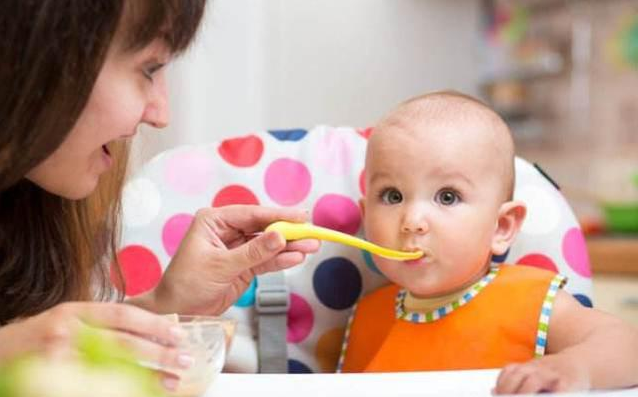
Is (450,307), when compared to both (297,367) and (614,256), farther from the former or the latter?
(614,256)

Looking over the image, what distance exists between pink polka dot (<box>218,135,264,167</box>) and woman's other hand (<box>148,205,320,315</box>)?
161 mm

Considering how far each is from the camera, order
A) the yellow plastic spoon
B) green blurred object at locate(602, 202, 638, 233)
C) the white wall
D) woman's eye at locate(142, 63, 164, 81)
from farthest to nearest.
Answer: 1. green blurred object at locate(602, 202, 638, 233)
2. the white wall
3. the yellow plastic spoon
4. woman's eye at locate(142, 63, 164, 81)

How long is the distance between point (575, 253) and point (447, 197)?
21 cm

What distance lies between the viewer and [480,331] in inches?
36.1

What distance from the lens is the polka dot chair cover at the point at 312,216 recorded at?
104cm

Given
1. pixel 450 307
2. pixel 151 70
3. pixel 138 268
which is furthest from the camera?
pixel 138 268

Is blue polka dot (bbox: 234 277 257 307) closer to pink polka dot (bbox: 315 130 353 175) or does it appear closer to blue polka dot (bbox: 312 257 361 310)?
blue polka dot (bbox: 312 257 361 310)

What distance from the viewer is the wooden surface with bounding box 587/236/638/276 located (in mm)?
1958

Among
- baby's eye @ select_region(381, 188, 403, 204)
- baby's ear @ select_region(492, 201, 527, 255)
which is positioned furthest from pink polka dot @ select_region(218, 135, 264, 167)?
baby's ear @ select_region(492, 201, 527, 255)

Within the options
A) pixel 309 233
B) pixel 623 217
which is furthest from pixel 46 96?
pixel 623 217

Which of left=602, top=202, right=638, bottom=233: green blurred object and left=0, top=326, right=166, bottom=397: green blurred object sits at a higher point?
left=0, top=326, right=166, bottom=397: green blurred object

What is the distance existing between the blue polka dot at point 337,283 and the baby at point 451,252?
0.05 meters

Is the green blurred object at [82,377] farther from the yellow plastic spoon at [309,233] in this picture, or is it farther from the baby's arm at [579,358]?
Answer: the yellow plastic spoon at [309,233]

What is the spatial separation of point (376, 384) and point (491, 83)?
6.62ft
